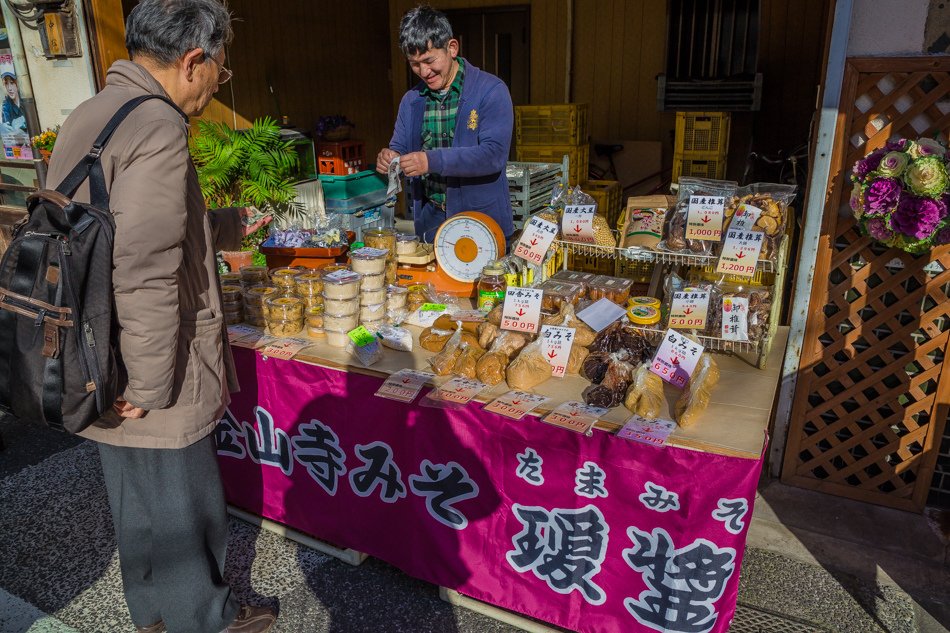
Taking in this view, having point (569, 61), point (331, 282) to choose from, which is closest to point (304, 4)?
point (569, 61)

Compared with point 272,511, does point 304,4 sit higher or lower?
higher

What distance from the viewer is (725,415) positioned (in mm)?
2109

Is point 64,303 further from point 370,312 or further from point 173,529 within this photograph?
point 370,312

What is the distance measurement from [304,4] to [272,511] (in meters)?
7.03

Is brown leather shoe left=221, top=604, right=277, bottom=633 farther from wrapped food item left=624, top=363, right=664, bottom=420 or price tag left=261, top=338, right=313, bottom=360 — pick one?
wrapped food item left=624, top=363, right=664, bottom=420

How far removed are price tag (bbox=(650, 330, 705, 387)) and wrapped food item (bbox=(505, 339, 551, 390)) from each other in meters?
0.38

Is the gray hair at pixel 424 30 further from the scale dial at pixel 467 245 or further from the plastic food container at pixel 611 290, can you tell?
the plastic food container at pixel 611 290

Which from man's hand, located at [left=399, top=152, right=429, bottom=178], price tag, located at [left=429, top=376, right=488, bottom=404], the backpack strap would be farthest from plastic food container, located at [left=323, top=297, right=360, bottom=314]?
the backpack strap

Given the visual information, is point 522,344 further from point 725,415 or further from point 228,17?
point 228,17

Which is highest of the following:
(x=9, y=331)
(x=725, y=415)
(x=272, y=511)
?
(x=9, y=331)

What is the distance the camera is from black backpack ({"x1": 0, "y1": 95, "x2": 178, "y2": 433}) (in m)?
1.68

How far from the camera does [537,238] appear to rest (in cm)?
268

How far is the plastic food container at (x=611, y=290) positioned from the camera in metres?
2.65

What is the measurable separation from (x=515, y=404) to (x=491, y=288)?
2.37ft
